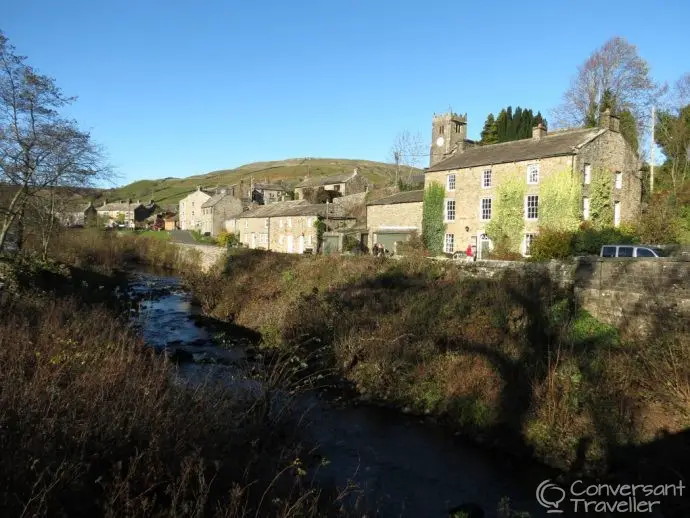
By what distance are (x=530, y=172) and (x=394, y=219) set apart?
11.4 meters

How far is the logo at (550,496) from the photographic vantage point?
8.26 metres

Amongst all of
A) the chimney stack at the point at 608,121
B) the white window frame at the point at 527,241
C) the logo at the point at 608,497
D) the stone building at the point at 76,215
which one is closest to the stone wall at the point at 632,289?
the logo at the point at 608,497

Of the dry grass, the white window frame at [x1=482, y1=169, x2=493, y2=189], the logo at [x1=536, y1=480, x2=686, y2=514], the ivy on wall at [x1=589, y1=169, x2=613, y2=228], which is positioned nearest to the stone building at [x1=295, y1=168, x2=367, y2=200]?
the white window frame at [x1=482, y1=169, x2=493, y2=189]

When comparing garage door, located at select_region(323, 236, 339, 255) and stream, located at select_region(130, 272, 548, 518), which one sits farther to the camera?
garage door, located at select_region(323, 236, 339, 255)

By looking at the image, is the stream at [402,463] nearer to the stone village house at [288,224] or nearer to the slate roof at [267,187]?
the stone village house at [288,224]

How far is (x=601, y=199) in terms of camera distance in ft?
89.2

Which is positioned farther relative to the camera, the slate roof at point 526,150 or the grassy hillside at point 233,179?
the grassy hillside at point 233,179

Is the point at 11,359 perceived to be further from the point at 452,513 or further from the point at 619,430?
the point at 619,430

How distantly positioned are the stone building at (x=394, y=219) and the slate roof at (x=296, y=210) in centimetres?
456

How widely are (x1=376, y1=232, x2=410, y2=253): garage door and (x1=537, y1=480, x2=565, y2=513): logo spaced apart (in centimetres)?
2619

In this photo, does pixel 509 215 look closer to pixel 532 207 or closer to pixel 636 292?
pixel 532 207

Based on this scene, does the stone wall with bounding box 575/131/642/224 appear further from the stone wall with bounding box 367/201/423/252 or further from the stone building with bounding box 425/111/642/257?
the stone wall with bounding box 367/201/423/252

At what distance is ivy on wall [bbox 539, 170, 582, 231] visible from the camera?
25.8 meters

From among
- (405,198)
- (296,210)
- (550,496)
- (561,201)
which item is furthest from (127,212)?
(550,496)
